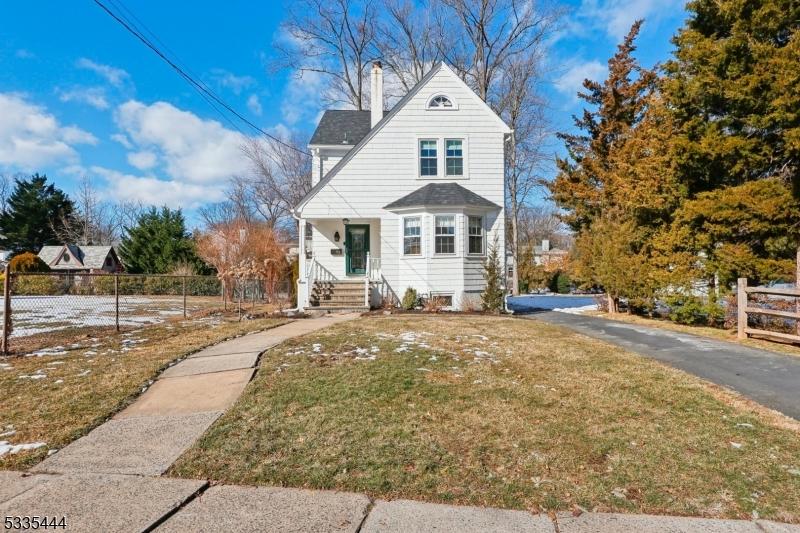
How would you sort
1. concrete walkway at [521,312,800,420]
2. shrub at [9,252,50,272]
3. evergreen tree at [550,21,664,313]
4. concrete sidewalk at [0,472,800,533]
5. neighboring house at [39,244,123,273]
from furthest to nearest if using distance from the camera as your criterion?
1. neighboring house at [39,244,123,273]
2. shrub at [9,252,50,272]
3. evergreen tree at [550,21,664,313]
4. concrete walkway at [521,312,800,420]
5. concrete sidewalk at [0,472,800,533]

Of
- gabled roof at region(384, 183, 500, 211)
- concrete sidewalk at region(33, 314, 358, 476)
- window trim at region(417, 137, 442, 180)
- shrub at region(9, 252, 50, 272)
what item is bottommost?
concrete sidewalk at region(33, 314, 358, 476)

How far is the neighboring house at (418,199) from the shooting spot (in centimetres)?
1455

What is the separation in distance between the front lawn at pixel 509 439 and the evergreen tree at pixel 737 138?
5784 millimetres

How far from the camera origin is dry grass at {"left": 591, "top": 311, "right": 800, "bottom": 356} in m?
8.15

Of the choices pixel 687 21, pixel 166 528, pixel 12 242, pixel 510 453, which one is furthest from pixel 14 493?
pixel 12 242

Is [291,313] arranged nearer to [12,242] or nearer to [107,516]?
[107,516]

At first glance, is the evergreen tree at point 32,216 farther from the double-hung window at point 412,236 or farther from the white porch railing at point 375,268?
the double-hung window at point 412,236

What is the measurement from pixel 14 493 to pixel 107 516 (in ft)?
2.72

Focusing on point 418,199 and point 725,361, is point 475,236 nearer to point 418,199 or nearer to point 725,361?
point 418,199

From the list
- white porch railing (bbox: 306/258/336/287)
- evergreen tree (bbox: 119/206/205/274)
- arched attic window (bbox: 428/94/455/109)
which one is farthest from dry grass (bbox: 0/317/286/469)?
evergreen tree (bbox: 119/206/205/274)

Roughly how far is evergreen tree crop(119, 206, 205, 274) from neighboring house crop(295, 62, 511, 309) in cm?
1728

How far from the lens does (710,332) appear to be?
1010 centimetres

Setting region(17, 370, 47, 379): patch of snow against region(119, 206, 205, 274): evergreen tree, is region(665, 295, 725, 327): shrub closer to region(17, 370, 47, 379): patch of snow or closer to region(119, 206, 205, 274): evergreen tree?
region(17, 370, 47, 379): patch of snow

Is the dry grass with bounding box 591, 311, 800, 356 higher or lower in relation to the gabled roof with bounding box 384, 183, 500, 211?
lower
